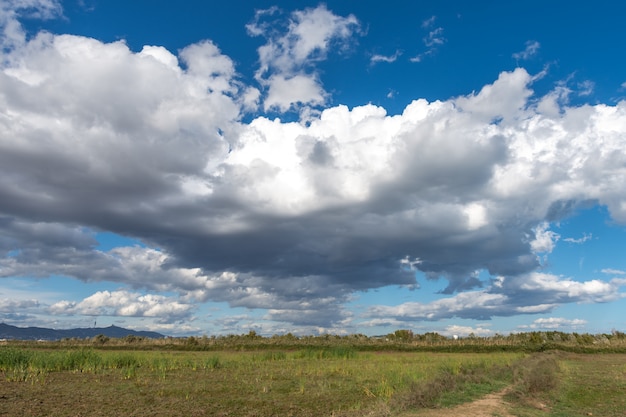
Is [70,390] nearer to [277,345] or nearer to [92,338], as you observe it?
[277,345]

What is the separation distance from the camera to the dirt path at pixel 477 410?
14.9 meters

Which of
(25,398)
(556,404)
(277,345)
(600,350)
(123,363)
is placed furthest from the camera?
(277,345)

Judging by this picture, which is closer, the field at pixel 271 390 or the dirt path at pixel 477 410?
the dirt path at pixel 477 410

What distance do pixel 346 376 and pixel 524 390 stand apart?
9.89 metres

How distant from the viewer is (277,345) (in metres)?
67.2

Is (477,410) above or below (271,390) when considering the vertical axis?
below

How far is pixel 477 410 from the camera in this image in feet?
52.3

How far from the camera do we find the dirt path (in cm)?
Answer: 1493

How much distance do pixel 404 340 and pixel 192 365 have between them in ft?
172

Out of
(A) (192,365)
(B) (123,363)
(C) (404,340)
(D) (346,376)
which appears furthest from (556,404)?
(C) (404,340)

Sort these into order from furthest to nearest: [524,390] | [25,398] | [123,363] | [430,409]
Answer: [123,363], [524,390], [25,398], [430,409]

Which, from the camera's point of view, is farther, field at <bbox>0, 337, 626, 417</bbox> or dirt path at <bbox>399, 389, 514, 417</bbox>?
field at <bbox>0, 337, 626, 417</bbox>

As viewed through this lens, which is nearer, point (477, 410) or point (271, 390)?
point (477, 410)

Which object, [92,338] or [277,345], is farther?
[92,338]
